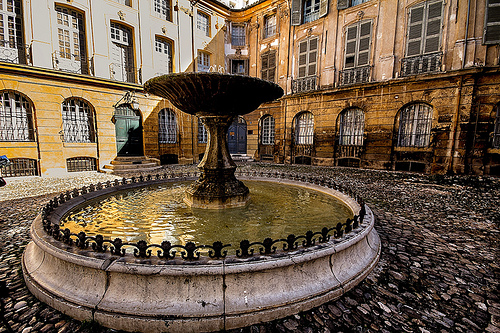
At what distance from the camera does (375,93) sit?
13.1m

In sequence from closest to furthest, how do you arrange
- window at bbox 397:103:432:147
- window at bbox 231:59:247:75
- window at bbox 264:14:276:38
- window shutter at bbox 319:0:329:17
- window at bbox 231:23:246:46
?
window at bbox 397:103:432:147 < window shutter at bbox 319:0:329:17 < window at bbox 264:14:276:38 < window at bbox 231:23:246:46 < window at bbox 231:59:247:75

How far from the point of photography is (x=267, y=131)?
19109mm

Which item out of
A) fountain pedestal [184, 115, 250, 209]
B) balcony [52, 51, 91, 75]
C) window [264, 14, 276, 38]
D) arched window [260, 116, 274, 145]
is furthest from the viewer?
arched window [260, 116, 274, 145]

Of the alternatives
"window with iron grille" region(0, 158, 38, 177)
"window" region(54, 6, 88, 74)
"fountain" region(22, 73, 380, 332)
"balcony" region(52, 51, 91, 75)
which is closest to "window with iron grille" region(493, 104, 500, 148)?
"fountain" region(22, 73, 380, 332)

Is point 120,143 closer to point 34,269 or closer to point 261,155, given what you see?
point 261,155

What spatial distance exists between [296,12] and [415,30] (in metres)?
7.91

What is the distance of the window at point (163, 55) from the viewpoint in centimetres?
1600

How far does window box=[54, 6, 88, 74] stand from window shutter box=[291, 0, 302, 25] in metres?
13.6

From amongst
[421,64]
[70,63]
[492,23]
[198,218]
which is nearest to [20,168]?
[70,63]

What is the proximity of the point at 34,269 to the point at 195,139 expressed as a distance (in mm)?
15277

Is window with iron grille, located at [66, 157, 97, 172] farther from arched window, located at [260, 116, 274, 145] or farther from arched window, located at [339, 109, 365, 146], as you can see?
arched window, located at [339, 109, 365, 146]

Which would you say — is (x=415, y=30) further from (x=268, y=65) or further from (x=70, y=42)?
(x=70, y=42)

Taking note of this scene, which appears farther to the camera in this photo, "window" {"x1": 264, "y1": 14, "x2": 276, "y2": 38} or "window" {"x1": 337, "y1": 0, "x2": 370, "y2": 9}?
"window" {"x1": 264, "y1": 14, "x2": 276, "y2": 38}

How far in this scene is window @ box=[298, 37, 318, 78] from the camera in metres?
15.7
